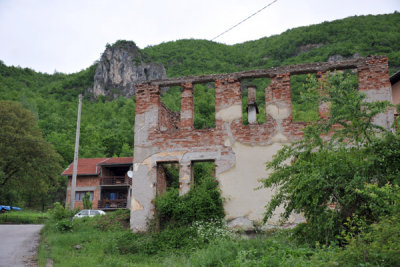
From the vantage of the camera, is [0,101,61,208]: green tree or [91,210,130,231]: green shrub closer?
[91,210,130,231]: green shrub

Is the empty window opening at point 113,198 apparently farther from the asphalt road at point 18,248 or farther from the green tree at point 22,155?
the asphalt road at point 18,248

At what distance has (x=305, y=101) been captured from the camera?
9.66 meters

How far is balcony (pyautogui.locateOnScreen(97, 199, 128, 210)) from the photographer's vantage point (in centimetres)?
3788

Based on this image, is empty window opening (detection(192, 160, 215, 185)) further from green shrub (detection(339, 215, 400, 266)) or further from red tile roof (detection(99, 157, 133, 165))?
red tile roof (detection(99, 157, 133, 165))

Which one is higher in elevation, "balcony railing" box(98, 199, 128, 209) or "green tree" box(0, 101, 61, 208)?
"green tree" box(0, 101, 61, 208)

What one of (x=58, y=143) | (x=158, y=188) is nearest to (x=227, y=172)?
(x=158, y=188)

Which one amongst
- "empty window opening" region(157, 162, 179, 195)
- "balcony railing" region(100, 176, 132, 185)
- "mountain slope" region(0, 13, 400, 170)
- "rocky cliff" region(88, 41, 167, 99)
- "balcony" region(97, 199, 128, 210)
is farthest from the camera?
"rocky cliff" region(88, 41, 167, 99)

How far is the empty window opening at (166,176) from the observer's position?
15048 millimetres

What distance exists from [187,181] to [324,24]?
64549mm

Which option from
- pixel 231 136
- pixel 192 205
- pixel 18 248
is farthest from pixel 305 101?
pixel 18 248

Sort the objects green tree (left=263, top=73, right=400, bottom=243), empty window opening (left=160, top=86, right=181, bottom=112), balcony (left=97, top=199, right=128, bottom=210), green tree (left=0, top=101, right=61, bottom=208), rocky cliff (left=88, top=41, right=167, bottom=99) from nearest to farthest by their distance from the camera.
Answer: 1. green tree (left=263, top=73, right=400, bottom=243)
2. green tree (left=0, top=101, right=61, bottom=208)
3. balcony (left=97, top=199, right=128, bottom=210)
4. empty window opening (left=160, top=86, right=181, bottom=112)
5. rocky cliff (left=88, top=41, right=167, bottom=99)

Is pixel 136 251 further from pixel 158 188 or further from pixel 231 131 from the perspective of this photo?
pixel 231 131

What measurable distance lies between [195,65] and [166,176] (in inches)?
2251

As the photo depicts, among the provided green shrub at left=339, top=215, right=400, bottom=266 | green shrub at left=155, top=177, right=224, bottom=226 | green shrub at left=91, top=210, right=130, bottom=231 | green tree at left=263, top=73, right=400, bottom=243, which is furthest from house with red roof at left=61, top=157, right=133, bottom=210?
green shrub at left=339, top=215, right=400, bottom=266
